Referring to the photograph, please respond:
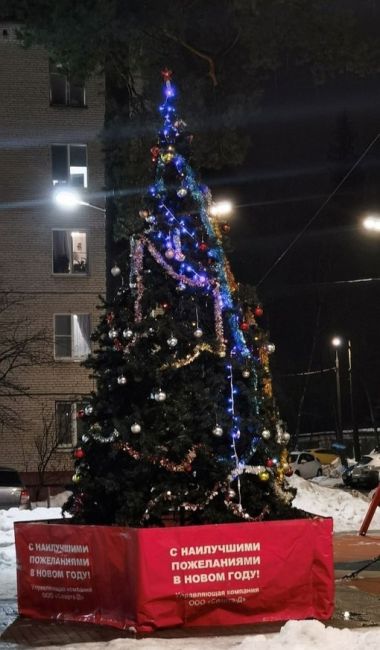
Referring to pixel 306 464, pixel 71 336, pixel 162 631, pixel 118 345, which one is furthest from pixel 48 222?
pixel 162 631

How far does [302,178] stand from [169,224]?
2562 inches

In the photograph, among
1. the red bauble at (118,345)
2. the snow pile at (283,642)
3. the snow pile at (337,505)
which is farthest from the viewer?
the snow pile at (337,505)

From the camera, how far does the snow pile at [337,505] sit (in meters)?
21.2

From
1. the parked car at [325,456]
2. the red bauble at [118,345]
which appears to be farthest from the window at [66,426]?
the red bauble at [118,345]

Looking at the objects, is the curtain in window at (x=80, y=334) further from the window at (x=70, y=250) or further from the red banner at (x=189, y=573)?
the red banner at (x=189, y=573)

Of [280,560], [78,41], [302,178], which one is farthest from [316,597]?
[302,178]

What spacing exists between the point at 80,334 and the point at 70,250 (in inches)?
124

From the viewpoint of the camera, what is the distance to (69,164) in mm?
36750

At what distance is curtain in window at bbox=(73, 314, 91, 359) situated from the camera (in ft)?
119

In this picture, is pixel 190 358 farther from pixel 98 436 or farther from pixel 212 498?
pixel 212 498

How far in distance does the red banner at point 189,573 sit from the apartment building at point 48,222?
26.5 metres

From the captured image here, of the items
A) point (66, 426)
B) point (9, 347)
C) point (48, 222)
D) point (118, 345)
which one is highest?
point (48, 222)

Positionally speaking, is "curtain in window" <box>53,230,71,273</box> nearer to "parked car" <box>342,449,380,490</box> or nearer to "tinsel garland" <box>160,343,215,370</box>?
"parked car" <box>342,449,380,490</box>

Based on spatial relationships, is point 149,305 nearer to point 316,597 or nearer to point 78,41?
point 316,597
